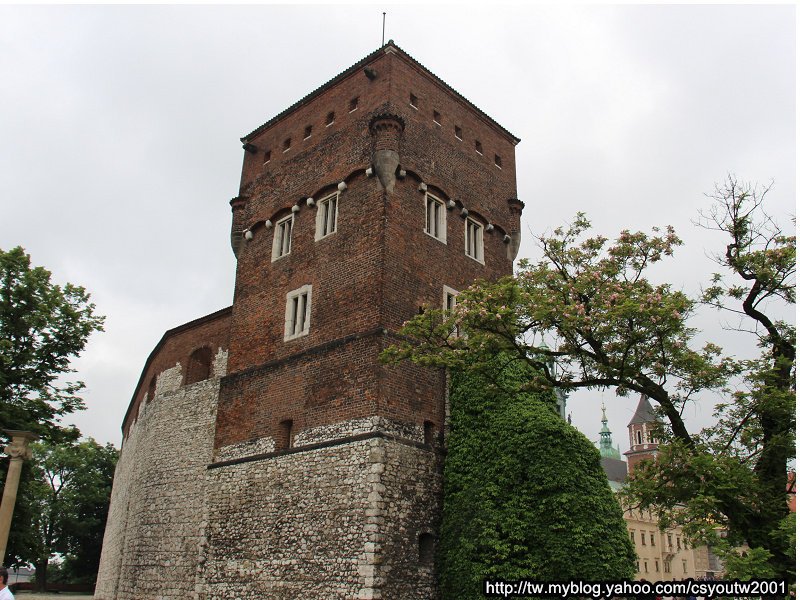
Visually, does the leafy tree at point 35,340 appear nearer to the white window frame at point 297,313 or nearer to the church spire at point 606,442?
the white window frame at point 297,313

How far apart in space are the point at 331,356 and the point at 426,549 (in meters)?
5.28

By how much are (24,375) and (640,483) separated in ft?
66.5

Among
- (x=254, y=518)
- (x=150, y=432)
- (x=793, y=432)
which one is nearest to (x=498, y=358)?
(x=793, y=432)

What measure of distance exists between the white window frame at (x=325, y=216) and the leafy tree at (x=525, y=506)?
686 cm

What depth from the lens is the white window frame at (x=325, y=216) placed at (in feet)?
67.6

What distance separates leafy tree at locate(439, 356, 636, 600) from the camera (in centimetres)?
1544

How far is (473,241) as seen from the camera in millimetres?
22359

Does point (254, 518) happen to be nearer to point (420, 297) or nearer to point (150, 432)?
point (420, 297)

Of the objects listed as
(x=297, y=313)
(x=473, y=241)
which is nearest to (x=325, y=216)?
(x=297, y=313)

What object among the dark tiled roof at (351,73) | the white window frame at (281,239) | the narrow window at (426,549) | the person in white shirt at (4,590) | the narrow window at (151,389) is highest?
the dark tiled roof at (351,73)

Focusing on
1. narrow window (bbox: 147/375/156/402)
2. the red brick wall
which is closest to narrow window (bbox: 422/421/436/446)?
the red brick wall

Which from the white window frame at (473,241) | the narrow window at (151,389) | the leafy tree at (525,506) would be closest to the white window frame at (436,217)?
the white window frame at (473,241)

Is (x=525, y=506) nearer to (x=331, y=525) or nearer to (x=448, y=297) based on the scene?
(x=331, y=525)

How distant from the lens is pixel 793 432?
441 inches
